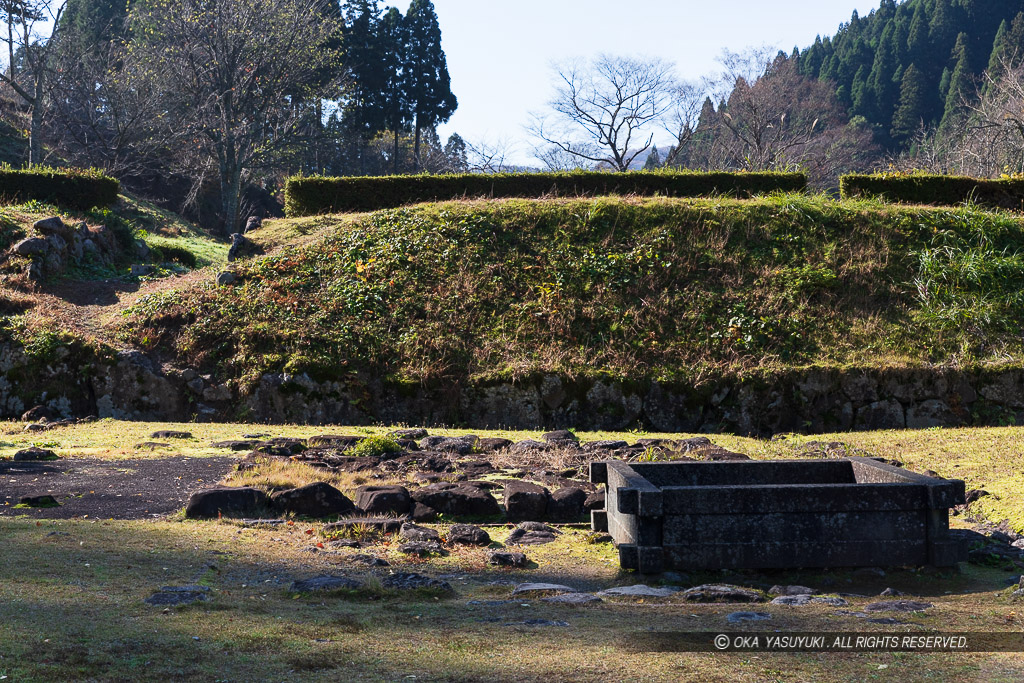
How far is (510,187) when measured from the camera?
19.5 meters

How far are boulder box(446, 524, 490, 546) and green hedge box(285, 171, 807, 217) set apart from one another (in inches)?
516

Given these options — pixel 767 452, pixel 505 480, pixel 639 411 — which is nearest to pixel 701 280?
pixel 639 411

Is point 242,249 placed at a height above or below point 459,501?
above

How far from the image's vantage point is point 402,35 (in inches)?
1608

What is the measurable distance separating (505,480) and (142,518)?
351 cm

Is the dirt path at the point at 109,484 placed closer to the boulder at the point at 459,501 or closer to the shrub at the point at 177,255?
the boulder at the point at 459,501

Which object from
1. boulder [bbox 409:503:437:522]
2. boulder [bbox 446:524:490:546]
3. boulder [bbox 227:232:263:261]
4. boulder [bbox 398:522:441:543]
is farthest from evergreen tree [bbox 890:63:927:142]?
boulder [bbox 398:522:441:543]

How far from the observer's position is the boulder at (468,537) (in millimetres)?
6301

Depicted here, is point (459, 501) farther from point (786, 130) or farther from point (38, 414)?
point (786, 130)

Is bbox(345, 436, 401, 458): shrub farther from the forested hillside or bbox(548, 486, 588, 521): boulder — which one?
the forested hillside

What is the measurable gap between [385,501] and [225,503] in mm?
1312

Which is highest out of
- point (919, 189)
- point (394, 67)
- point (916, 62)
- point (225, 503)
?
point (916, 62)

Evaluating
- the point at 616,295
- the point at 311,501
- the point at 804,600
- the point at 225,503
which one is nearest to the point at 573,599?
the point at 804,600

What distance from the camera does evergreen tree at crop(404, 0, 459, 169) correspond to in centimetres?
4100
